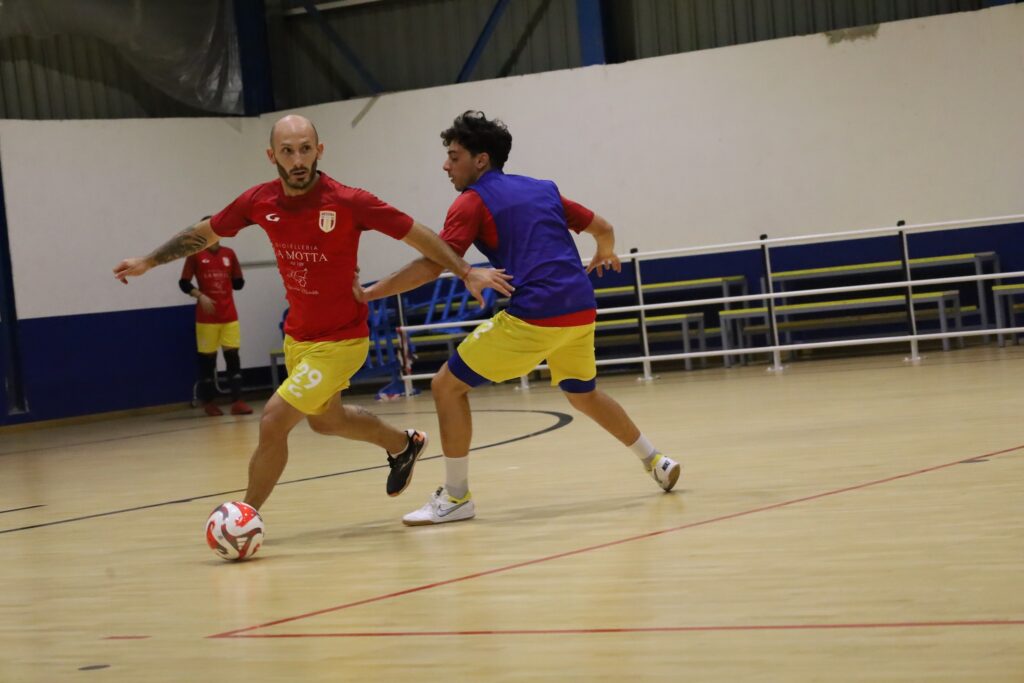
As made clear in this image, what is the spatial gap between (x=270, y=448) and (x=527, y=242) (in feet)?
4.31

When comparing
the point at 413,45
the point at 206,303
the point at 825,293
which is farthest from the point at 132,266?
the point at 413,45

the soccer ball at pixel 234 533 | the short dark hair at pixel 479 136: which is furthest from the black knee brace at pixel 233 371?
the soccer ball at pixel 234 533

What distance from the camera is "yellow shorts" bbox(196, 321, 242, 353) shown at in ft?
47.7

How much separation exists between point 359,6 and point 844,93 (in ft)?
19.3

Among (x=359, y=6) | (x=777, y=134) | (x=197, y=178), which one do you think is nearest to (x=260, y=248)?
(x=197, y=178)

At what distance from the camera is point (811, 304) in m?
14.0

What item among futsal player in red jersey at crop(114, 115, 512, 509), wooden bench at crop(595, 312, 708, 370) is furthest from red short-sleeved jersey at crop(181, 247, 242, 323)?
futsal player in red jersey at crop(114, 115, 512, 509)

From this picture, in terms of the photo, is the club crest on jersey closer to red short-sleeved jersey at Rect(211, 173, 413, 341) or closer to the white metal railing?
red short-sleeved jersey at Rect(211, 173, 413, 341)

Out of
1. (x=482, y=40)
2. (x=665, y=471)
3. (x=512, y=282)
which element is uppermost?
(x=482, y=40)

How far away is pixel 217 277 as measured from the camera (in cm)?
1445

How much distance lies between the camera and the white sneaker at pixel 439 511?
5945 mm

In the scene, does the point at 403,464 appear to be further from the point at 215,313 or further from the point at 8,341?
the point at 8,341

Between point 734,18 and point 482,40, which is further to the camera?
point 482,40

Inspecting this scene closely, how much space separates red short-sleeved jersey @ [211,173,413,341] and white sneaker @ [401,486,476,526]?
74 cm
